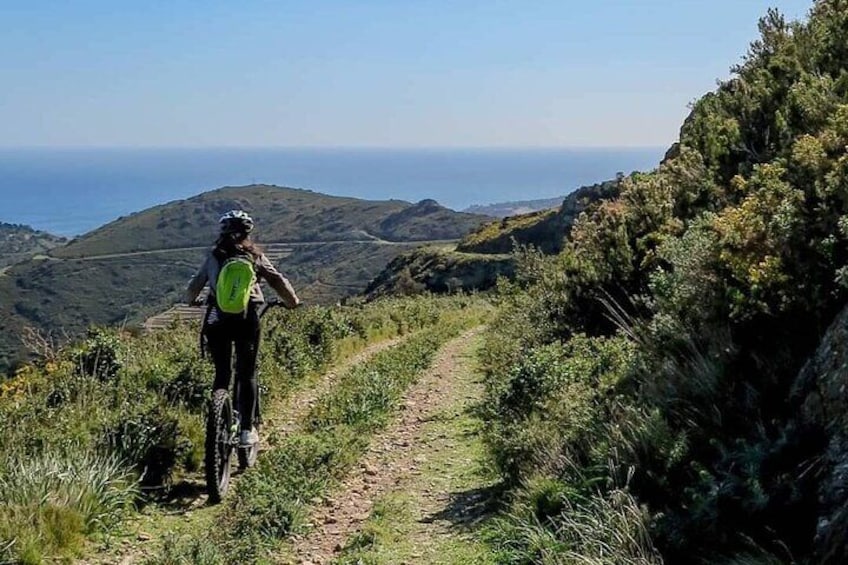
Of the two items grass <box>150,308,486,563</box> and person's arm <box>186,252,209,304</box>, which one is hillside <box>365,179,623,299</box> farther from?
person's arm <box>186,252,209,304</box>

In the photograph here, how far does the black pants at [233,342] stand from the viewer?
23.3 ft

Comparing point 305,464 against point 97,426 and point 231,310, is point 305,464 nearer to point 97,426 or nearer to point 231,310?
point 231,310

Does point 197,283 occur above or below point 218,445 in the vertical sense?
above

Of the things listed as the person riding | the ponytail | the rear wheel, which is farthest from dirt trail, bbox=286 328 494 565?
the ponytail

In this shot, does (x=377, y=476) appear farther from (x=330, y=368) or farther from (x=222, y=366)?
(x=330, y=368)

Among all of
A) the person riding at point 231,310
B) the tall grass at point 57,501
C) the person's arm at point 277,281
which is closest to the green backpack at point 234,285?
the person riding at point 231,310

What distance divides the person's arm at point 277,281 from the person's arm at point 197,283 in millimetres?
504

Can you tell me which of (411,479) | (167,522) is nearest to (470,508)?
(411,479)

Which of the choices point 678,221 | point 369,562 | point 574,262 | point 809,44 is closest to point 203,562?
point 369,562

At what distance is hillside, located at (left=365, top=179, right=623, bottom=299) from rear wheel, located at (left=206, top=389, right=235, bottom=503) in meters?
47.0

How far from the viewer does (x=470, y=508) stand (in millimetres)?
6852

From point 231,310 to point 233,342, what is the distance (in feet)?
2.25

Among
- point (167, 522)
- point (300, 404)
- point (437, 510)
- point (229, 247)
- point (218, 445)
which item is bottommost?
point (300, 404)

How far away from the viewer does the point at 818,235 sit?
17.0 feet
